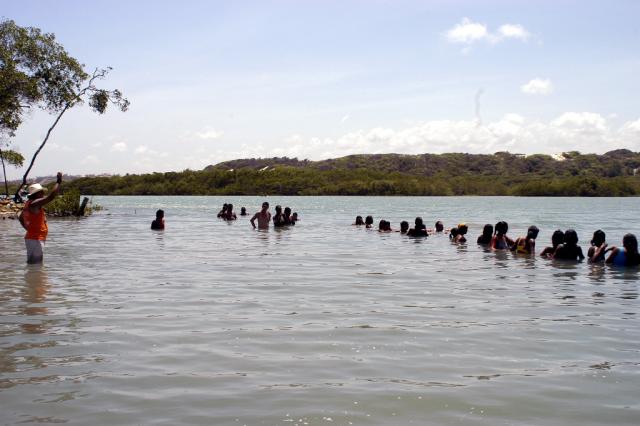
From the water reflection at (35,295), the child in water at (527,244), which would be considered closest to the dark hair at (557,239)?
the child in water at (527,244)

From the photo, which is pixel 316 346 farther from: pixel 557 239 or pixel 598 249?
pixel 557 239

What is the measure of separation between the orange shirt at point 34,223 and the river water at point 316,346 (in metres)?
0.83

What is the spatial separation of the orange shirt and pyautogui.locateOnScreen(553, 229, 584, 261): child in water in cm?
1331

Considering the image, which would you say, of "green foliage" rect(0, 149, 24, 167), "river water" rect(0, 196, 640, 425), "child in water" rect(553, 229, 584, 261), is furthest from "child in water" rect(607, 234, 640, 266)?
"green foliage" rect(0, 149, 24, 167)

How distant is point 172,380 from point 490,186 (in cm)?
17678

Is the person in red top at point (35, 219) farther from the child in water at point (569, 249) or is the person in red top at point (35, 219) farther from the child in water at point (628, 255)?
the child in water at point (628, 255)

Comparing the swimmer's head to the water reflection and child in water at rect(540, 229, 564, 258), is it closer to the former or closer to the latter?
child in water at rect(540, 229, 564, 258)

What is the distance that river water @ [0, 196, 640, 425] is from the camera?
5.64 meters

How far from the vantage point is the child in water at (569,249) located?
18.0m

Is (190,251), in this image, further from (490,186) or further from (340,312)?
(490,186)

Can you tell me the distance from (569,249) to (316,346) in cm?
1244

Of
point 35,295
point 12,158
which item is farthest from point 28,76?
point 35,295

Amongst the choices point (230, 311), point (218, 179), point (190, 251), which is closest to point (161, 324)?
point (230, 311)

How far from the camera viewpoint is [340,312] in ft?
32.8
